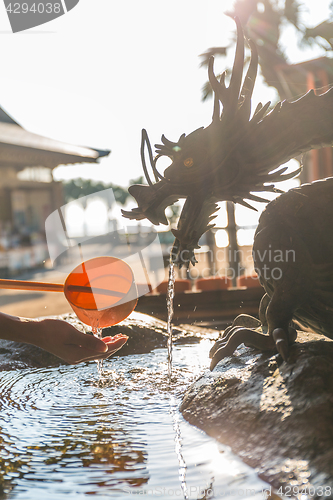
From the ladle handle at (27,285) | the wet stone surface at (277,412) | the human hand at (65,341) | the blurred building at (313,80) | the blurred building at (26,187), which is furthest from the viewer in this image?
the blurred building at (26,187)

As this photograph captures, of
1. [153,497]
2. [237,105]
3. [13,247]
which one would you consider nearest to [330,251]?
[237,105]

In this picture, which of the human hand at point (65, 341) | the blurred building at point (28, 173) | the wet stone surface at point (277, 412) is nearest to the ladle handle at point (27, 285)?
the human hand at point (65, 341)

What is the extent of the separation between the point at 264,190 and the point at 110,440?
1257 mm

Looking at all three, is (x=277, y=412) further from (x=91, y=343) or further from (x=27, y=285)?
(x=27, y=285)

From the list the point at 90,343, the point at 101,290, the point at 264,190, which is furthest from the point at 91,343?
the point at 264,190

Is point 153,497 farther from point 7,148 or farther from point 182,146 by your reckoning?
point 7,148

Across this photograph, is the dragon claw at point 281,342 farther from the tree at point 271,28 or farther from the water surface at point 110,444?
the tree at point 271,28

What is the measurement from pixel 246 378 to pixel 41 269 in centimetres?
1498

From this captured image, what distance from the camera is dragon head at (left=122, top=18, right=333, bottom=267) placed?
1889mm

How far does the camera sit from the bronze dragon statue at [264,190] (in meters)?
1.82

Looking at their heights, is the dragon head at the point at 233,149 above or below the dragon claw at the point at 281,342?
above

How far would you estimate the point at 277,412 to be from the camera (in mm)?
1498

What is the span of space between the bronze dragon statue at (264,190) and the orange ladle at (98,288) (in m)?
0.28

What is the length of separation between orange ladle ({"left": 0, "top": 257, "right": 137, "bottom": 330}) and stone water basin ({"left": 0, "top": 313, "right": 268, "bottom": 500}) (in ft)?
1.45
